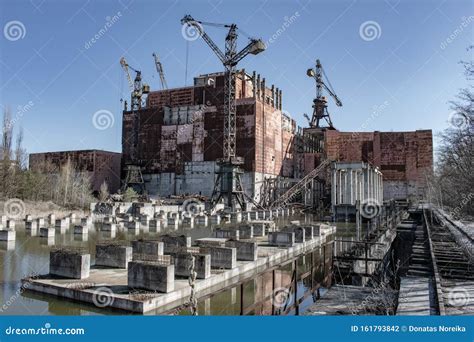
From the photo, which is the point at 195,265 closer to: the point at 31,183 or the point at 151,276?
the point at 151,276

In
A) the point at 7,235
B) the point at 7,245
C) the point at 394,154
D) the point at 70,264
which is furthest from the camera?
the point at 394,154

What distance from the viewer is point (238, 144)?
56625 millimetres

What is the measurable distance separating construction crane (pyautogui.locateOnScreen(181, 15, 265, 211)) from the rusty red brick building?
3.76 m

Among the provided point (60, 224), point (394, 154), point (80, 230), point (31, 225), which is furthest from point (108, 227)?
point (394, 154)

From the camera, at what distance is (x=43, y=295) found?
37.9ft

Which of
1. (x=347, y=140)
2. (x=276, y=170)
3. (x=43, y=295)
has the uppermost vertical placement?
(x=347, y=140)

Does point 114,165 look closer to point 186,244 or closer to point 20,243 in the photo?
point 20,243

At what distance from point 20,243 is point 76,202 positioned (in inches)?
1068

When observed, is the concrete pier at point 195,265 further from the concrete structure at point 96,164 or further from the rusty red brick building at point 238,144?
the concrete structure at point 96,164

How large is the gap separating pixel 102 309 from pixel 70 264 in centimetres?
308

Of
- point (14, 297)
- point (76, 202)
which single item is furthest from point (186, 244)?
point (76, 202)

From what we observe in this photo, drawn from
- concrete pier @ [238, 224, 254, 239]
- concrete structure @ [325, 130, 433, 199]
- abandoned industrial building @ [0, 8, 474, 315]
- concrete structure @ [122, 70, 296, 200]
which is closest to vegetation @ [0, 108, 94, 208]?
abandoned industrial building @ [0, 8, 474, 315]

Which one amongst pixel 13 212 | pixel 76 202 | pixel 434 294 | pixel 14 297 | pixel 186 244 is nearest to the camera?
pixel 434 294

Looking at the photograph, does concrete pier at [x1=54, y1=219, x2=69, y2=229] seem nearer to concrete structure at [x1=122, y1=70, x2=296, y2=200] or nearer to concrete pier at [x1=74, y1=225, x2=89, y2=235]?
concrete pier at [x1=74, y1=225, x2=89, y2=235]
